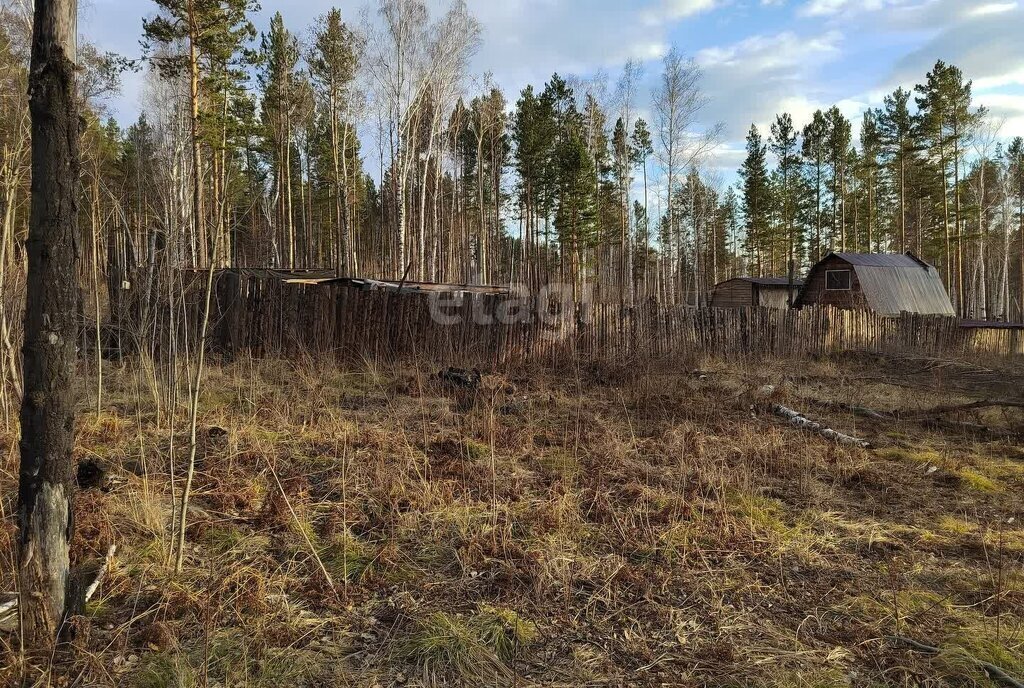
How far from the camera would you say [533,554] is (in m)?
3.48

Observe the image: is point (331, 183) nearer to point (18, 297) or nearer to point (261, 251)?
point (261, 251)

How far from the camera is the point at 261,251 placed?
35625 mm

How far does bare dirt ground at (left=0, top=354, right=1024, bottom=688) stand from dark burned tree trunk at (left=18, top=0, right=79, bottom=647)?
0.37 m

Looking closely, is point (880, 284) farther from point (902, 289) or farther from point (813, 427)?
point (813, 427)

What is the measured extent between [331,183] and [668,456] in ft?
99.7

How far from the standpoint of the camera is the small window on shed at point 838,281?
2486 centimetres

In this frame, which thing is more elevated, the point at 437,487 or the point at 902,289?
the point at 902,289

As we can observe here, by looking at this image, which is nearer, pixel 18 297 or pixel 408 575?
pixel 408 575

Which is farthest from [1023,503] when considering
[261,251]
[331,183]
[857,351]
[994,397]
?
[261,251]

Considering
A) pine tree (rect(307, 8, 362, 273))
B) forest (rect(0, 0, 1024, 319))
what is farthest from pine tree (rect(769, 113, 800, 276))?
pine tree (rect(307, 8, 362, 273))

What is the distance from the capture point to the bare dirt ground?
8.25 feet
